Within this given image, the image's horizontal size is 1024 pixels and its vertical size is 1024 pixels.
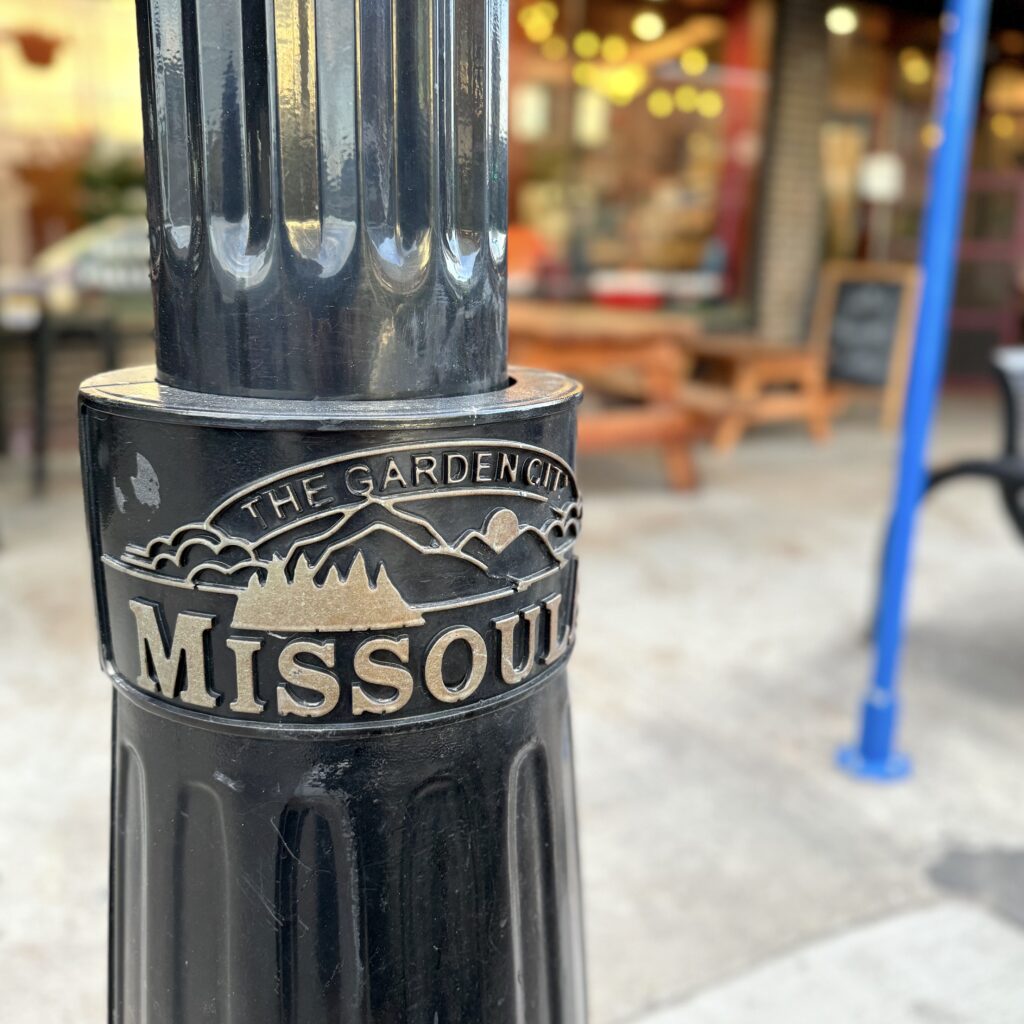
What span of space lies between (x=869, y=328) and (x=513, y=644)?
6.93 m

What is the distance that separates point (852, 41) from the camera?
8.00 meters

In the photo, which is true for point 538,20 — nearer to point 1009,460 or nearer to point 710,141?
point 710,141

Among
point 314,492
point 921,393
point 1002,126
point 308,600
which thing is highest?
point 1002,126

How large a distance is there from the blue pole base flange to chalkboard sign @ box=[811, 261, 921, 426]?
484 centimetres

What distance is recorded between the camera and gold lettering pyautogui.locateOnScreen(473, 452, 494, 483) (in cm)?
109

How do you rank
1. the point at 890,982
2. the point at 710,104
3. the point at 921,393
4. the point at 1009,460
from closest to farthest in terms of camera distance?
the point at 890,982
the point at 921,393
the point at 1009,460
the point at 710,104

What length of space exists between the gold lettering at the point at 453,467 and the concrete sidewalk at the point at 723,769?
1.44m

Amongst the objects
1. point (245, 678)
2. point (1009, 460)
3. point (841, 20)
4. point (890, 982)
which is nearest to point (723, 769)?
point (890, 982)

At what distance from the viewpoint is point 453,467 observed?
1.07 m

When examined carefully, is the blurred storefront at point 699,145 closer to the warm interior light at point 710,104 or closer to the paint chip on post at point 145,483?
the warm interior light at point 710,104

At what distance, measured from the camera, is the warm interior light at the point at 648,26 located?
752 cm

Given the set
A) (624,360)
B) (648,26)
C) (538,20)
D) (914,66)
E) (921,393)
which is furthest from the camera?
(914,66)

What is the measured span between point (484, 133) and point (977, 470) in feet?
9.32

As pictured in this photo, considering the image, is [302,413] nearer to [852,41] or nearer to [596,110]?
[596,110]
